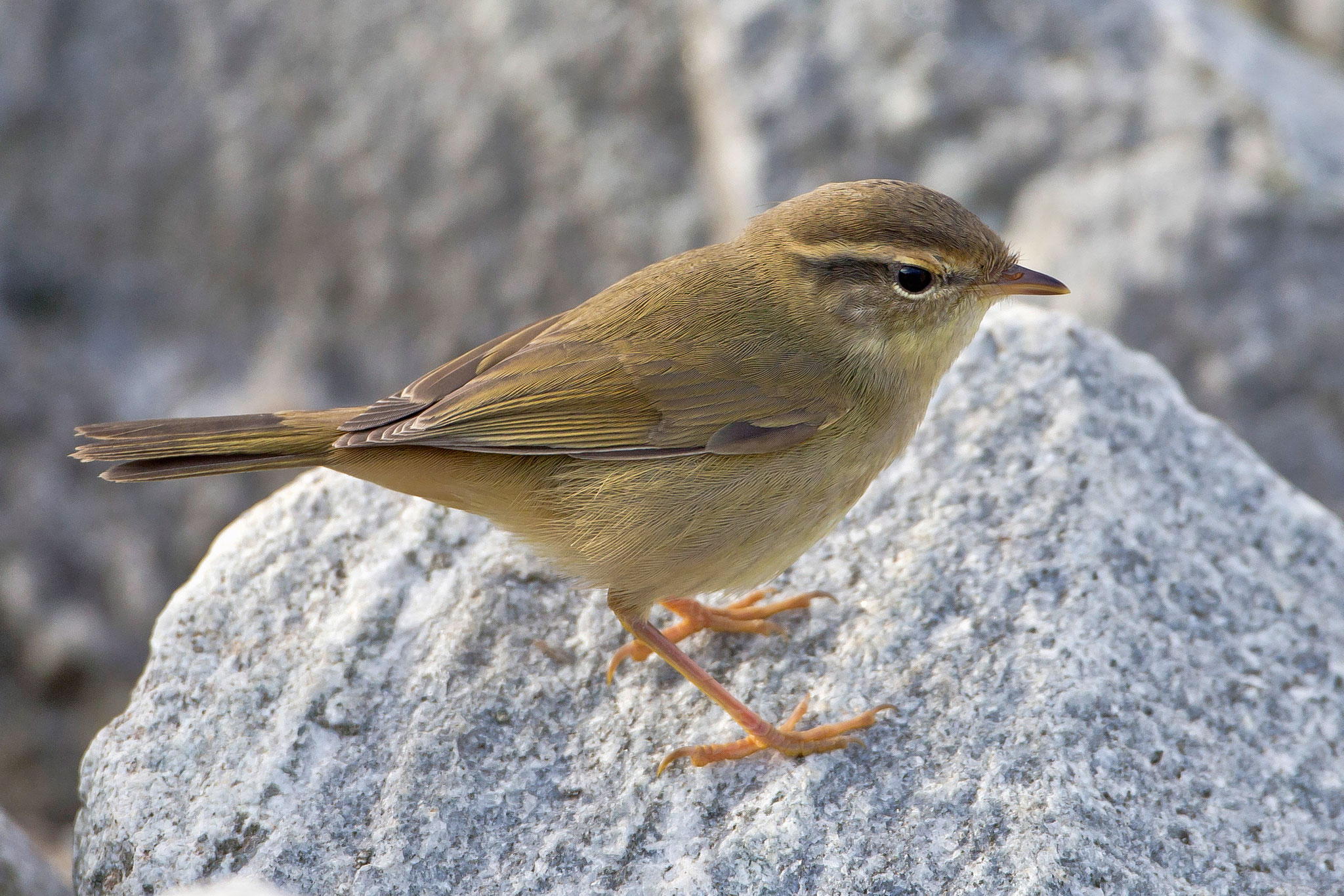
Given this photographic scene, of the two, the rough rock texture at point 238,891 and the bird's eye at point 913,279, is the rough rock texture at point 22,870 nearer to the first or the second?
the rough rock texture at point 238,891

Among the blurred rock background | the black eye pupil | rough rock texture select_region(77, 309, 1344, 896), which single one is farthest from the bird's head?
the blurred rock background

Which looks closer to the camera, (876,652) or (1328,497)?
(876,652)

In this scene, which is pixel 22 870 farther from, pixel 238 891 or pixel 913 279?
pixel 913 279

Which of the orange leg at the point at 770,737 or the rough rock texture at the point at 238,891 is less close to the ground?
the rough rock texture at the point at 238,891

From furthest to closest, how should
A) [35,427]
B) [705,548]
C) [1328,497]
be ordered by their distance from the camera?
1. [35,427]
2. [1328,497]
3. [705,548]

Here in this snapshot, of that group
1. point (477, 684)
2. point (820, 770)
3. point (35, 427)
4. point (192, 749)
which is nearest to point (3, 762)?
point (35, 427)

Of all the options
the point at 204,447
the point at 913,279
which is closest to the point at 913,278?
the point at 913,279

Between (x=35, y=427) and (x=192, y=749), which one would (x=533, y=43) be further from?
(x=192, y=749)

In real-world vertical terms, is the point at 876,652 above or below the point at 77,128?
below

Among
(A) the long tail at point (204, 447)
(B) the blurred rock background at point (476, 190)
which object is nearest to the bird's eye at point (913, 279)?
(A) the long tail at point (204, 447)
